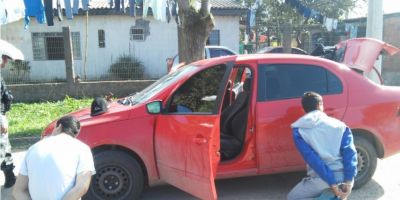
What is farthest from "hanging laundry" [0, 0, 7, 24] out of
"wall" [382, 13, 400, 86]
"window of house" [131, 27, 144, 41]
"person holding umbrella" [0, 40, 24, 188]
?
"wall" [382, 13, 400, 86]

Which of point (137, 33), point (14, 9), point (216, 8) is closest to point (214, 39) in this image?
point (216, 8)

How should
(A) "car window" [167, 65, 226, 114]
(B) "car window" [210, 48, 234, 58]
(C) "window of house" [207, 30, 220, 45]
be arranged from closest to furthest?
(A) "car window" [167, 65, 226, 114] → (B) "car window" [210, 48, 234, 58] → (C) "window of house" [207, 30, 220, 45]

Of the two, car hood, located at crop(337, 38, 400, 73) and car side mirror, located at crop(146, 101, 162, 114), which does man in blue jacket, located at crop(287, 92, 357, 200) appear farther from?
car hood, located at crop(337, 38, 400, 73)

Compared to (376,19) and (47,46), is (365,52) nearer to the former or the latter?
(376,19)

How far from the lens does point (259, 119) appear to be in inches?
193

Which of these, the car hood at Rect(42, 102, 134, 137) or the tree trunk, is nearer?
the car hood at Rect(42, 102, 134, 137)

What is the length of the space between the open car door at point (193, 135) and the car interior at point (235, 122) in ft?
1.26

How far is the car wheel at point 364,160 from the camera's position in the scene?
206 inches

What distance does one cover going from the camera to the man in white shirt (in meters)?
2.96

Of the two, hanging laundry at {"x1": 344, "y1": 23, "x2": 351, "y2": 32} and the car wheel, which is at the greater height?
hanging laundry at {"x1": 344, "y1": 23, "x2": 351, "y2": 32}

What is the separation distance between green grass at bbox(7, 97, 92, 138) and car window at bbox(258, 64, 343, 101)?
18.1 feet

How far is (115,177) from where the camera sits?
15.9ft

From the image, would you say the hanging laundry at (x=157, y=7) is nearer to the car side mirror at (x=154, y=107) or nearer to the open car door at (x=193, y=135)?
the open car door at (x=193, y=135)

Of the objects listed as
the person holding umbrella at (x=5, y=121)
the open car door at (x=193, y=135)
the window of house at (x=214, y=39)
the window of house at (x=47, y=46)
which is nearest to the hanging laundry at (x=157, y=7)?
the person holding umbrella at (x=5, y=121)
